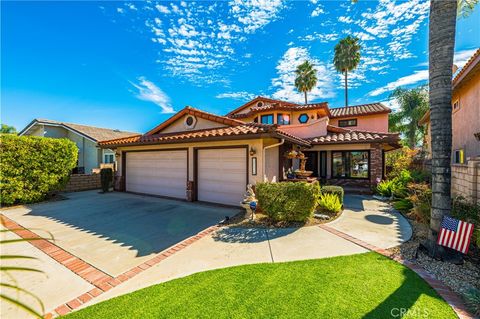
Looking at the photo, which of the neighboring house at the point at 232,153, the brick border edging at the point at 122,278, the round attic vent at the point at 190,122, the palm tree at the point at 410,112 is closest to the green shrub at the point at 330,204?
the neighboring house at the point at 232,153

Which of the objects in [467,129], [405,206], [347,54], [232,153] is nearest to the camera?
[405,206]

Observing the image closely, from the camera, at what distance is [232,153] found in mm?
9898

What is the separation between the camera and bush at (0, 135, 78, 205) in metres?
10.6

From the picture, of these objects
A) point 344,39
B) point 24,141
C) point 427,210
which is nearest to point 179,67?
point 24,141

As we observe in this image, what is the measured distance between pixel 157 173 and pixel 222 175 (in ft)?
16.0

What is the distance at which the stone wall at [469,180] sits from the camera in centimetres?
592

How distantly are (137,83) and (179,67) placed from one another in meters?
5.63

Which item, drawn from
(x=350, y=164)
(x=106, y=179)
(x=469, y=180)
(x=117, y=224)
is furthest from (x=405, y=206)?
(x=106, y=179)

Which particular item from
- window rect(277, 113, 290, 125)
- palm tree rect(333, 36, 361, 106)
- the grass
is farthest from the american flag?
palm tree rect(333, 36, 361, 106)

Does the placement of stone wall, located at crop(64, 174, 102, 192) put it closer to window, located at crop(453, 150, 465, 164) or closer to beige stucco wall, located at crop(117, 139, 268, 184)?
beige stucco wall, located at crop(117, 139, 268, 184)

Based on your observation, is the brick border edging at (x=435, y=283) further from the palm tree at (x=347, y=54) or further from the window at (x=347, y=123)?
the palm tree at (x=347, y=54)

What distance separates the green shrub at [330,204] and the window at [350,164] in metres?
7.40

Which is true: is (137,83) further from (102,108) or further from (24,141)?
(24,141)

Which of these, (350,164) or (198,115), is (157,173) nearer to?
(198,115)
